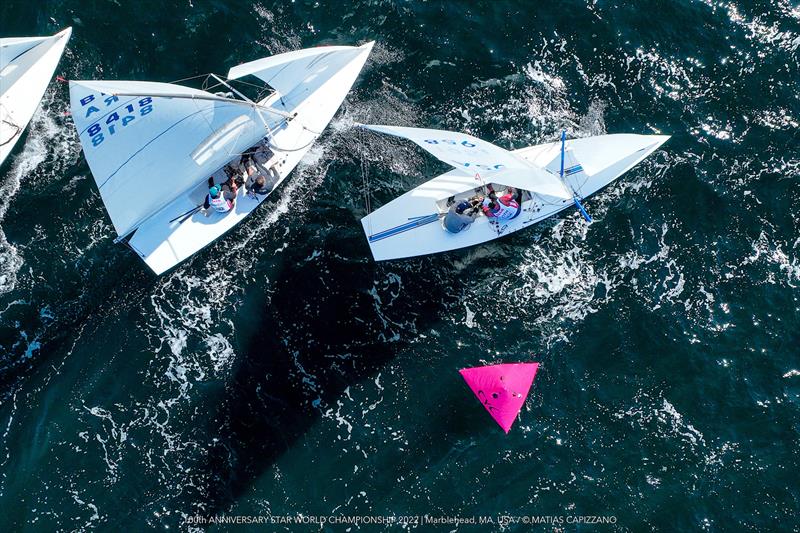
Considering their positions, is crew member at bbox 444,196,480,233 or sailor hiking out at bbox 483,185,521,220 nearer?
crew member at bbox 444,196,480,233

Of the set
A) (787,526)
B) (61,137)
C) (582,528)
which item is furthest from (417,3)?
(787,526)

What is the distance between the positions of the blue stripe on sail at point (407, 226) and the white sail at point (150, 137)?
6358mm

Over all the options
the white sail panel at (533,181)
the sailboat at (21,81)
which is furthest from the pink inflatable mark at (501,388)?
the sailboat at (21,81)

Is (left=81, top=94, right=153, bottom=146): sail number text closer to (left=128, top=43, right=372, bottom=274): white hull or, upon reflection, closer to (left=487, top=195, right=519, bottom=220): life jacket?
(left=128, top=43, right=372, bottom=274): white hull

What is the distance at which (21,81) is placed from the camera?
1085 inches

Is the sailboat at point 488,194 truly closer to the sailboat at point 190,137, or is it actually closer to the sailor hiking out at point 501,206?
the sailor hiking out at point 501,206

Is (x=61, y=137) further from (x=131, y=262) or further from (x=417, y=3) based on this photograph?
(x=417, y=3)

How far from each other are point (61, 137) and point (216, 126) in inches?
323

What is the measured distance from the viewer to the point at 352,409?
26797mm

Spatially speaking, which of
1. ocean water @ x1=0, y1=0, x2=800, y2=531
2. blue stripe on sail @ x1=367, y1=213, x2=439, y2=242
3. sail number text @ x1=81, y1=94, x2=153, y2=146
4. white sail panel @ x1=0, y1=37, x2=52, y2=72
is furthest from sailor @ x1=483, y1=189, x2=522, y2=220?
white sail panel @ x1=0, y1=37, x2=52, y2=72

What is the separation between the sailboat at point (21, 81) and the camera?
89.2ft

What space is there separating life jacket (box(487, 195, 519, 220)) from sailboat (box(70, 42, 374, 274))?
8085mm

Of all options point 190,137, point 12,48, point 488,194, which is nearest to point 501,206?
point 488,194

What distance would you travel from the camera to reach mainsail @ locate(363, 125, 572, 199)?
23.4 meters
